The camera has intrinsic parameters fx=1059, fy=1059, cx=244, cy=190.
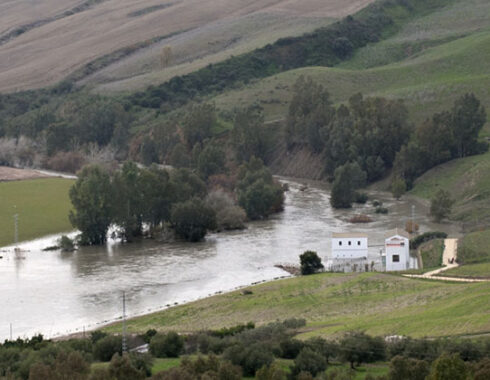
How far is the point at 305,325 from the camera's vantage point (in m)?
45.9

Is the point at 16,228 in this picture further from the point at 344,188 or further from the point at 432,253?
the point at 432,253

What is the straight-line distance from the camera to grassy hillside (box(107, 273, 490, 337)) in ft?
140

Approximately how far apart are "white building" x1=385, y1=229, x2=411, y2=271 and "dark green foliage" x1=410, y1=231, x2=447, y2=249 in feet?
21.3

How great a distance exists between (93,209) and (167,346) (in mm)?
33196

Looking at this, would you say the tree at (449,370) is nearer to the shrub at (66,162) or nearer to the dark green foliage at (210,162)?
the dark green foliage at (210,162)

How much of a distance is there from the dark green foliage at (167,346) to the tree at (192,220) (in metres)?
32.5

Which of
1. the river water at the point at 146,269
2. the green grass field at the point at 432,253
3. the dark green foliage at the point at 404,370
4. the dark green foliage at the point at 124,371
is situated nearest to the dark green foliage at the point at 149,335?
the river water at the point at 146,269

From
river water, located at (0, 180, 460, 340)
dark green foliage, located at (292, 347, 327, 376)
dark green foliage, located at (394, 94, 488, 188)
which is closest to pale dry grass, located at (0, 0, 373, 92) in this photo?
dark green foliage, located at (394, 94, 488, 188)

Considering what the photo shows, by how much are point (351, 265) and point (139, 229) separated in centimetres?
1977

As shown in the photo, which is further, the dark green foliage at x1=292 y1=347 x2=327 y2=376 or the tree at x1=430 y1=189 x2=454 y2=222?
the tree at x1=430 y1=189 x2=454 y2=222

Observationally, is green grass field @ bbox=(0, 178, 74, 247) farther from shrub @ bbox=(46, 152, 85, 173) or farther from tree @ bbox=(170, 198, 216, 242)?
shrub @ bbox=(46, 152, 85, 173)

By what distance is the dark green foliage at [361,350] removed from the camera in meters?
36.1

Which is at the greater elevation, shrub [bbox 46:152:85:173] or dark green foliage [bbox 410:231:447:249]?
shrub [bbox 46:152:85:173]

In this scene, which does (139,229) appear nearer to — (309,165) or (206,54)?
(309,165)
